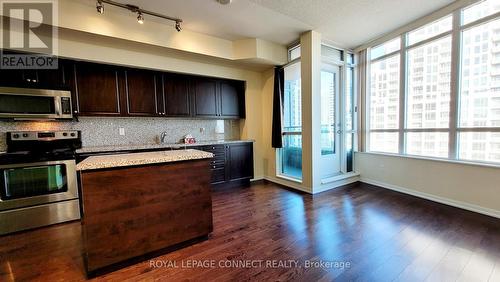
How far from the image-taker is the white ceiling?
105 inches

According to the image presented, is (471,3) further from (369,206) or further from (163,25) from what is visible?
(163,25)

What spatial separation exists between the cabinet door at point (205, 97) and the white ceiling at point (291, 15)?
0.91m

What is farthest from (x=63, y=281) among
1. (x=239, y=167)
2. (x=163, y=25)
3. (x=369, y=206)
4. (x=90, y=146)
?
(x=369, y=206)

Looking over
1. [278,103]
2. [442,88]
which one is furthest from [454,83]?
[278,103]

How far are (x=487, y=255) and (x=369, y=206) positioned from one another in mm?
1211

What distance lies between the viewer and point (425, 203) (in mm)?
3018

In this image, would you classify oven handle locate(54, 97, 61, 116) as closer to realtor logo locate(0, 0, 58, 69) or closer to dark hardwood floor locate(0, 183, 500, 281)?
realtor logo locate(0, 0, 58, 69)

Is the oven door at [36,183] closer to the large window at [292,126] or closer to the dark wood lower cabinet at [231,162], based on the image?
the dark wood lower cabinet at [231,162]

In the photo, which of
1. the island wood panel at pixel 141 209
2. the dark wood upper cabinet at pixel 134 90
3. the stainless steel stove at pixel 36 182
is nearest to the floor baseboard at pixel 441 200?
the dark wood upper cabinet at pixel 134 90

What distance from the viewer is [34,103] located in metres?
2.69

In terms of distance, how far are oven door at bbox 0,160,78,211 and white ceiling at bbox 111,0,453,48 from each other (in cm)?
232

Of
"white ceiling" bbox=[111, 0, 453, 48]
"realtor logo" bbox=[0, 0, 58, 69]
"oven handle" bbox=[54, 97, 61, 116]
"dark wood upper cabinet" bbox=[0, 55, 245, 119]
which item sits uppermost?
"white ceiling" bbox=[111, 0, 453, 48]

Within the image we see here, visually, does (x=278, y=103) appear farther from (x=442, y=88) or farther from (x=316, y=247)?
(x=316, y=247)

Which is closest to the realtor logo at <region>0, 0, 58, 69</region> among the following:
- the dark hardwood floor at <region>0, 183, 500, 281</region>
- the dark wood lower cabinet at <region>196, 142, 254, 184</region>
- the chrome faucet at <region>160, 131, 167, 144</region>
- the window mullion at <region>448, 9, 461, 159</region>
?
the chrome faucet at <region>160, 131, 167, 144</region>
